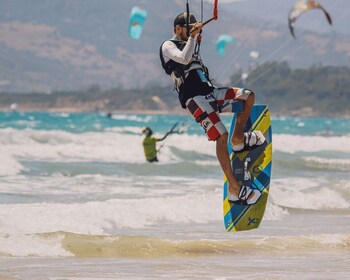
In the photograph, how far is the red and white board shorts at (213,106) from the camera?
757 cm

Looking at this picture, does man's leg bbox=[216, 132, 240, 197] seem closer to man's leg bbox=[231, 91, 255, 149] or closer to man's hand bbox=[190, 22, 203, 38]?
man's leg bbox=[231, 91, 255, 149]

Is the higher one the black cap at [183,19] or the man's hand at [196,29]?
the black cap at [183,19]

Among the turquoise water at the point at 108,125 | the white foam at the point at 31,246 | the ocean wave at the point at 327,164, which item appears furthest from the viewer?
the turquoise water at the point at 108,125

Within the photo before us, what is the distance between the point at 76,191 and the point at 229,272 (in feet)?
28.8

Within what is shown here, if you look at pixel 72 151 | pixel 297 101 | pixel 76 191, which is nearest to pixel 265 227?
pixel 76 191

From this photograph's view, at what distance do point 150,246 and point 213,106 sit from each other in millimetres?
1873

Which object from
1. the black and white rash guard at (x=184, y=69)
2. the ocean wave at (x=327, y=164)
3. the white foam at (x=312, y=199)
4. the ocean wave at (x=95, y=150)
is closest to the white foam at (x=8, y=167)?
the ocean wave at (x=95, y=150)

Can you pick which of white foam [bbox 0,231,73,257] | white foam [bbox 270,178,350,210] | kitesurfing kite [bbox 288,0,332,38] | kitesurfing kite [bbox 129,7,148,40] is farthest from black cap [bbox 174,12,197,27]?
kitesurfing kite [bbox 129,7,148,40]

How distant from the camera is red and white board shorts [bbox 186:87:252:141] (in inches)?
298

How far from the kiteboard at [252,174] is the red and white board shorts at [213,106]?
384 millimetres

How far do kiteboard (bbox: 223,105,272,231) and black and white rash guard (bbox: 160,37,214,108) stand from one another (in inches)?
23.9

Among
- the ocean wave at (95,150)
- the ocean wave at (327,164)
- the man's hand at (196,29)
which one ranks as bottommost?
the man's hand at (196,29)

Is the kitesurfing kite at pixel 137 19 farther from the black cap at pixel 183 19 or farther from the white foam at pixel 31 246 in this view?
the black cap at pixel 183 19

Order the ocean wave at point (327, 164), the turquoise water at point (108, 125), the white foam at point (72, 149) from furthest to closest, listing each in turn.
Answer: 1. the turquoise water at point (108, 125)
2. the white foam at point (72, 149)
3. the ocean wave at point (327, 164)
